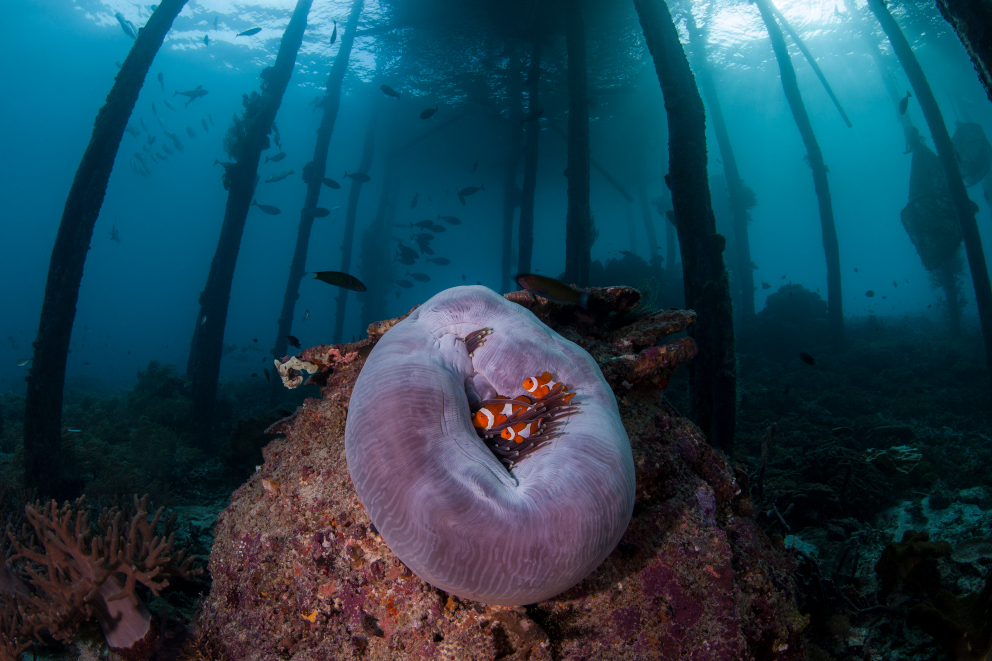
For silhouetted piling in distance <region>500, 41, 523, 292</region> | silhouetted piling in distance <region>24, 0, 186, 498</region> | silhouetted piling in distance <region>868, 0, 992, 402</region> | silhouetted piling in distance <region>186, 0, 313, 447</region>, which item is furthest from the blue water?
silhouetted piling in distance <region>868, 0, 992, 402</region>

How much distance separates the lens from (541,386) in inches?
67.9

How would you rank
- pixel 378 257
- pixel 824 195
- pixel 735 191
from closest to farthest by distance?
pixel 824 195 < pixel 735 191 < pixel 378 257

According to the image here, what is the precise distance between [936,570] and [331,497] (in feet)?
13.3

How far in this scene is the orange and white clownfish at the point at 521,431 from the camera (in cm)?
167

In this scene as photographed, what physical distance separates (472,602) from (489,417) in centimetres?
78

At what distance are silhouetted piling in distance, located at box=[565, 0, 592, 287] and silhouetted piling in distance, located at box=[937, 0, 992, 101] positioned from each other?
5.17 metres

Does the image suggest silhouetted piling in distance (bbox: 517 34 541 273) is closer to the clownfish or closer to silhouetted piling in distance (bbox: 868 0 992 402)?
silhouetted piling in distance (bbox: 868 0 992 402)

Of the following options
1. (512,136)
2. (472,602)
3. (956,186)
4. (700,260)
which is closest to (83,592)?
(472,602)

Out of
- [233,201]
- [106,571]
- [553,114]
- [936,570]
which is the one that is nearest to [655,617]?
[936,570]

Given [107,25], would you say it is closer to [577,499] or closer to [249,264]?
[577,499]

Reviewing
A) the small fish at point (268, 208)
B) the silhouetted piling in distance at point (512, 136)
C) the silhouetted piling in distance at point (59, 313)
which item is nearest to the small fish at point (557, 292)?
the silhouetted piling in distance at point (59, 313)

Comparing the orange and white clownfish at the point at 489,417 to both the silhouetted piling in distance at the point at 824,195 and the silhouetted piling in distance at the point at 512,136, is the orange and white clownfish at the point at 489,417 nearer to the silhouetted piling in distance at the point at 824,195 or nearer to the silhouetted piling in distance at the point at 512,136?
the silhouetted piling in distance at the point at 512,136

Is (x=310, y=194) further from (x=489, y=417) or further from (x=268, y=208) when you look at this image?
(x=489, y=417)

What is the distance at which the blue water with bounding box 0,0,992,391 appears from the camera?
68.7ft
